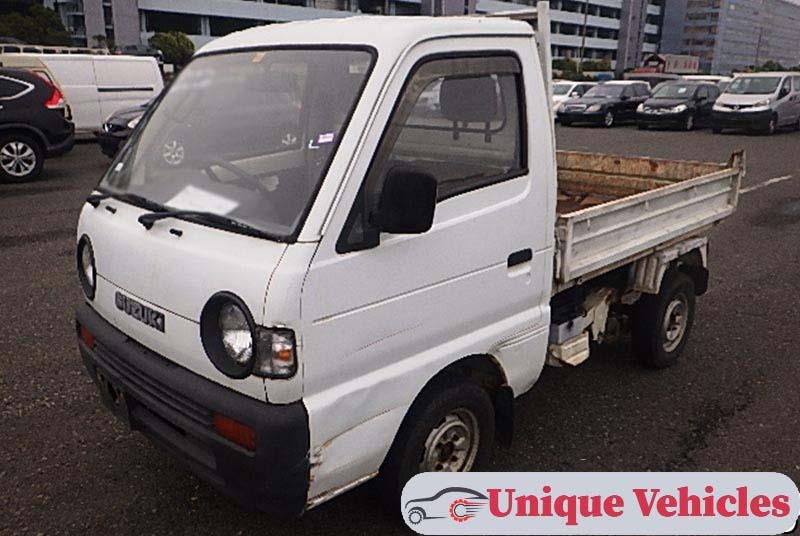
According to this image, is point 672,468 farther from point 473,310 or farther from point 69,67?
point 69,67

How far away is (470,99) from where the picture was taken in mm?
2992

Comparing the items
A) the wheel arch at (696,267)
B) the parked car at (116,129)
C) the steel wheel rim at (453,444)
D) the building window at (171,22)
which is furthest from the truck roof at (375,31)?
the building window at (171,22)

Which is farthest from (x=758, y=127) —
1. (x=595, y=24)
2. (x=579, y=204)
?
(x=595, y=24)

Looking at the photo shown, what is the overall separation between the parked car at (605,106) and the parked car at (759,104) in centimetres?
303

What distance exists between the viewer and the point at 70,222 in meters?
8.61

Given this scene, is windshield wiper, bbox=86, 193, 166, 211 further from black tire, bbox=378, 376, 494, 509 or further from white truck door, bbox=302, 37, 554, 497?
black tire, bbox=378, 376, 494, 509

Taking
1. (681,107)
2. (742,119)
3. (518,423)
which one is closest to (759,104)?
(742,119)

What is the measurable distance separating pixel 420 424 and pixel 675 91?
22.4 m

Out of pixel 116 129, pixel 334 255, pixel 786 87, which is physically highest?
pixel 334 255

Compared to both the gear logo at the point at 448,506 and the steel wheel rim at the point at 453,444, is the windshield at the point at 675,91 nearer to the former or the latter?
the steel wheel rim at the point at 453,444

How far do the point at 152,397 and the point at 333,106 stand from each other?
1.34m

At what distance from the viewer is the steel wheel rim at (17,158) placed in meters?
10.9

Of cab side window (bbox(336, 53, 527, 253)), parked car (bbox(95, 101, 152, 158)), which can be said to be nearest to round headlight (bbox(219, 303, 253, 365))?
cab side window (bbox(336, 53, 527, 253))

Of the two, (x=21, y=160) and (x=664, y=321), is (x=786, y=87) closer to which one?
(x=664, y=321)
